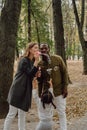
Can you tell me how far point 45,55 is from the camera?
24.8 ft

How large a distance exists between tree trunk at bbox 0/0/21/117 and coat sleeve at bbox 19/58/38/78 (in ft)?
9.47

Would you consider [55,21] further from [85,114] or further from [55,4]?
[85,114]

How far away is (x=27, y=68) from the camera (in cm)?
745

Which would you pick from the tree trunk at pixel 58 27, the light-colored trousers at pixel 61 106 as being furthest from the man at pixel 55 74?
the tree trunk at pixel 58 27

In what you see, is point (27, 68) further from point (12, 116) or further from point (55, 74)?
point (12, 116)

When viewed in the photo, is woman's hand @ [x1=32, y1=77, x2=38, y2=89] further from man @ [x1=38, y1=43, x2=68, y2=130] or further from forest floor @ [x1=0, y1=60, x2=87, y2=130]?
forest floor @ [x1=0, y1=60, x2=87, y2=130]

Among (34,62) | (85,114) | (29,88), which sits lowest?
(85,114)

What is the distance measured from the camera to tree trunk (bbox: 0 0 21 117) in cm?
1034

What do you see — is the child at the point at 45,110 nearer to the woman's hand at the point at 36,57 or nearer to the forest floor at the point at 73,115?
the woman's hand at the point at 36,57

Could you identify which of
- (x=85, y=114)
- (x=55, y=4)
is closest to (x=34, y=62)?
(x=85, y=114)

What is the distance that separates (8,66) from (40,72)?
2.88 metres

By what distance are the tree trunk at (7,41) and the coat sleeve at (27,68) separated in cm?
289

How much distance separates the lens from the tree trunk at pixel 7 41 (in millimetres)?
10336

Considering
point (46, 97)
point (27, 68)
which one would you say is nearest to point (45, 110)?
point (46, 97)
